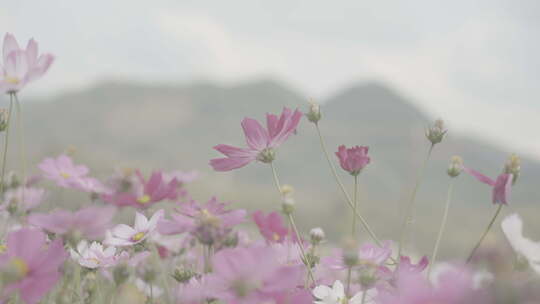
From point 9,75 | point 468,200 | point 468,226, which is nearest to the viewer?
point 9,75

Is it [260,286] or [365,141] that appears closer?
[260,286]

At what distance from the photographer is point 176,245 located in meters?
1.11

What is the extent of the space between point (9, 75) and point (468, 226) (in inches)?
1410

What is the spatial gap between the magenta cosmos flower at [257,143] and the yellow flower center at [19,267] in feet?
0.99

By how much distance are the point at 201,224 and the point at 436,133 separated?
0.50 meters

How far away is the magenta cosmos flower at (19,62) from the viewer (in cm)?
75

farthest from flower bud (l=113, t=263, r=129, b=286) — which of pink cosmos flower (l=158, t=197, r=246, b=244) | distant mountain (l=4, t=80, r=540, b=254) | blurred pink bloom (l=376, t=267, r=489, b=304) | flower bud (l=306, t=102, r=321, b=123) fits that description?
distant mountain (l=4, t=80, r=540, b=254)

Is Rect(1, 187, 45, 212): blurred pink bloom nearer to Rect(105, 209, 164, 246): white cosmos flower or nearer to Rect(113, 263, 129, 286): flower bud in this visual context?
Rect(105, 209, 164, 246): white cosmos flower

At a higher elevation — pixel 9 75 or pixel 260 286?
pixel 9 75

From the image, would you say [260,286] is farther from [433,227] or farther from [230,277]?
[433,227]

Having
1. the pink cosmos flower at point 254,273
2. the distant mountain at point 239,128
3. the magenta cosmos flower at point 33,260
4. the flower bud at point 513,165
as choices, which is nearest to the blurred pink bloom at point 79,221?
the magenta cosmos flower at point 33,260

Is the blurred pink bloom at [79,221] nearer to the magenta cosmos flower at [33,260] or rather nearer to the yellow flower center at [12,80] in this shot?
the magenta cosmos flower at [33,260]

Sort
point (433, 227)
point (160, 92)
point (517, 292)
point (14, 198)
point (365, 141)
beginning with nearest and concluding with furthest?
point (517, 292), point (14, 198), point (433, 227), point (365, 141), point (160, 92)

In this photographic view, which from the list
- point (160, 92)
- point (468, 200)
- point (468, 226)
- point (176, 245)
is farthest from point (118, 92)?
point (176, 245)
